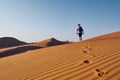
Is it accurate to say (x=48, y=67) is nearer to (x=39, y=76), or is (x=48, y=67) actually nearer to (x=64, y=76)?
(x=39, y=76)

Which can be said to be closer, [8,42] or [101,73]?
[101,73]

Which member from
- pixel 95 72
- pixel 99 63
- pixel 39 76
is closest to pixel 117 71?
pixel 95 72

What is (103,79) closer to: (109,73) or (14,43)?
(109,73)

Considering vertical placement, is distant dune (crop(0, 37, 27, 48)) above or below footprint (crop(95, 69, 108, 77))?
below

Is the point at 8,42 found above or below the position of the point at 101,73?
below

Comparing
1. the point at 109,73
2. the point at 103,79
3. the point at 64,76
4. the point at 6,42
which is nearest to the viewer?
the point at 103,79

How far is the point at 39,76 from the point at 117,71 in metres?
2.07

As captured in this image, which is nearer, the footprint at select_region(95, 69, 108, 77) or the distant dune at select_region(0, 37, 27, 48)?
the footprint at select_region(95, 69, 108, 77)

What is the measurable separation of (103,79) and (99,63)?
3.91 ft

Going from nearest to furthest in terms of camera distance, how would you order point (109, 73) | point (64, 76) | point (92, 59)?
point (109, 73) → point (64, 76) → point (92, 59)

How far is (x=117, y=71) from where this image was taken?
4.89 meters

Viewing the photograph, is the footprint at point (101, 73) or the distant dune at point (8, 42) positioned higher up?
the footprint at point (101, 73)

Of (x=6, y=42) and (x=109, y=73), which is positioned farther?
(x=6, y=42)

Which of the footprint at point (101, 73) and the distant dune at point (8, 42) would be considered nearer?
the footprint at point (101, 73)
